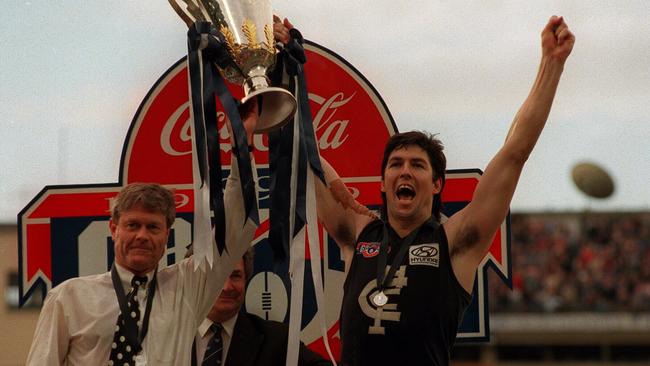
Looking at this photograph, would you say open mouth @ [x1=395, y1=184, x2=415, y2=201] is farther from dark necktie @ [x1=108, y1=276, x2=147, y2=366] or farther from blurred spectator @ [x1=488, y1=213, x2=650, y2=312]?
blurred spectator @ [x1=488, y1=213, x2=650, y2=312]

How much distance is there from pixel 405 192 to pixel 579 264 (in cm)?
1680

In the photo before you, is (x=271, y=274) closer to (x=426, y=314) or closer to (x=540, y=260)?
(x=426, y=314)

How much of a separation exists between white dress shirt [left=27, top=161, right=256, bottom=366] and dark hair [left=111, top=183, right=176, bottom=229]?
0.51 feet

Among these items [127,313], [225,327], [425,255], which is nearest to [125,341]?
[127,313]

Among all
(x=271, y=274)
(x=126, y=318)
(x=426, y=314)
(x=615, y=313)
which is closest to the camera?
(x=126, y=318)

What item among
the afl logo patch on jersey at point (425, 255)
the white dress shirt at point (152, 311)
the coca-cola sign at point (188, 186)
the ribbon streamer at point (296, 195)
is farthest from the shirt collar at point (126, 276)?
the coca-cola sign at point (188, 186)

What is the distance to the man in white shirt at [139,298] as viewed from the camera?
3.04m

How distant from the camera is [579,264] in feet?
64.7

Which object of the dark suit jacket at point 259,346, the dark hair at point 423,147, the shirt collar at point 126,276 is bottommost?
the dark suit jacket at point 259,346

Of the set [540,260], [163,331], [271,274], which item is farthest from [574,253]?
[163,331]

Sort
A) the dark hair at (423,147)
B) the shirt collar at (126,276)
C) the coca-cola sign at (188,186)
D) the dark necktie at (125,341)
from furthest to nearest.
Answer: the coca-cola sign at (188,186) → the dark hair at (423,147) → the shirt collar at (126,276) → the dark necktie at (125,341)

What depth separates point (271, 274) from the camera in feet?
14.3

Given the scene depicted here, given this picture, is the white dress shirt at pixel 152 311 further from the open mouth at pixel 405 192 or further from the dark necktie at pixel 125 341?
the open mouth at pixel 405 192

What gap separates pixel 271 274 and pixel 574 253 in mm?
16199
